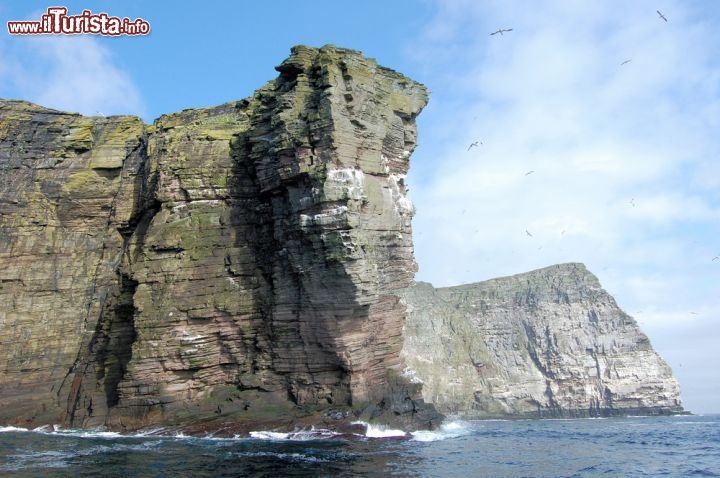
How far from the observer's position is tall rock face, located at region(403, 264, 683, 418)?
281ft

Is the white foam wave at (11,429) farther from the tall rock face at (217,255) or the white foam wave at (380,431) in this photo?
the white foam wave at (380,431)

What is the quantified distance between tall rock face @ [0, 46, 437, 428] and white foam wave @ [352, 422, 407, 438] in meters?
1.19

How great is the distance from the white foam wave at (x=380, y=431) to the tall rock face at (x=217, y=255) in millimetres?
1189

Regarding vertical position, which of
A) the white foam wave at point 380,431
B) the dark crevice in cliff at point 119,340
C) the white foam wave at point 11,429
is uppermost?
the dark crevice in cliff at point 119,340

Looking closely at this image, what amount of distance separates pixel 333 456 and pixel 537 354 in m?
77.5

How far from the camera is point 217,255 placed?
34781 millimetres

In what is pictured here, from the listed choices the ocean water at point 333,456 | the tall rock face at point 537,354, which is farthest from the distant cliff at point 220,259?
the tall rock face at point 537,354

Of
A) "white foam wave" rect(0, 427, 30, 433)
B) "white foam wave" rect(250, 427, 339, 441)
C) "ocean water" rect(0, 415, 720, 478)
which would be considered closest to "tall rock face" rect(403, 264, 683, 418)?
"ocean water" rect(0, 415, 720, 478)

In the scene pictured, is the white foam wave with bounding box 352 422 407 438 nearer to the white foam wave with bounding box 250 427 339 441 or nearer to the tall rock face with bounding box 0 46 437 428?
the tall rock face with bounding box 0 46 437 428

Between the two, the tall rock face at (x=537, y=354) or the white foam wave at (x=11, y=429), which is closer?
the white foam wave at (x=11, y=429)

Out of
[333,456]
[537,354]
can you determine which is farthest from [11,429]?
[537,354]

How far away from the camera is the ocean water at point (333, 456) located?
1884 centimetres

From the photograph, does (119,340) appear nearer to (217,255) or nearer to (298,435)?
(217,255)

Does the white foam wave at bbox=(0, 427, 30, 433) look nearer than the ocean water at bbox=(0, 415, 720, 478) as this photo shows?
No
